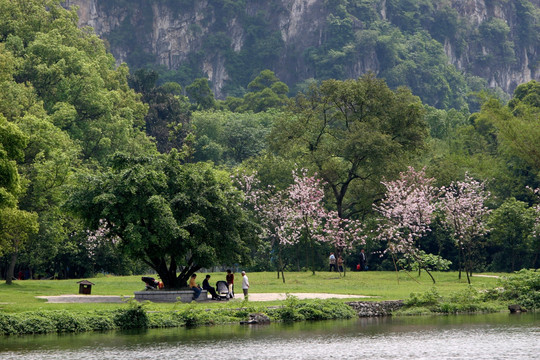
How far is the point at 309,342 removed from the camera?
25.9m

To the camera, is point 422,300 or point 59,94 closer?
point 422,300

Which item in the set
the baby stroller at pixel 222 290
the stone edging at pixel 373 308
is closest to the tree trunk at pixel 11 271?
the baby stroller at pixel 222 290

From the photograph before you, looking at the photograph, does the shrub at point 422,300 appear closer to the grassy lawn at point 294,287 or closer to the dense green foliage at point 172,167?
the grassy lawn at point 294,287

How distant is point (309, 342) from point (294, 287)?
16.5m

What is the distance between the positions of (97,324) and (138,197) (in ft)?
21.2

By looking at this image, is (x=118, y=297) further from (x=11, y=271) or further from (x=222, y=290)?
(x=11, y=271)

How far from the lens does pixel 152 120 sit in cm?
9488

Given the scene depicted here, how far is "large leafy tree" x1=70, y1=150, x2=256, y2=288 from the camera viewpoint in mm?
33750

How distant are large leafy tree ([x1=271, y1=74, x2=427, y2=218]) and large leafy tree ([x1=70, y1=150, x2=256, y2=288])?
69.0 feet

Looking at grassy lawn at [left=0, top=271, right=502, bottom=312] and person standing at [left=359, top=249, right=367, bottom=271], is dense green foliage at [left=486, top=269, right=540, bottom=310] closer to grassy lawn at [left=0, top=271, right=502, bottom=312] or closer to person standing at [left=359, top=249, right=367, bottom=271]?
grassy lawn at [left=0, top=271, right=502, bottom=312]

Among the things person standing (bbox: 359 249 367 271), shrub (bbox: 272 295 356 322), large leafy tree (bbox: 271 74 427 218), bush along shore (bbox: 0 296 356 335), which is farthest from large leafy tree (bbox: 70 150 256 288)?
person standing (bbox: 359 249 367 271)

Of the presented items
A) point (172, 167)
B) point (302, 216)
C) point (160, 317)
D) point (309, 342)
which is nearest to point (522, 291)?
point (309, 342)

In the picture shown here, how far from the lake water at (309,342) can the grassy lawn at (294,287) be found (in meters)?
4.21

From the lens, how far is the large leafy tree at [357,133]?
56.7m
